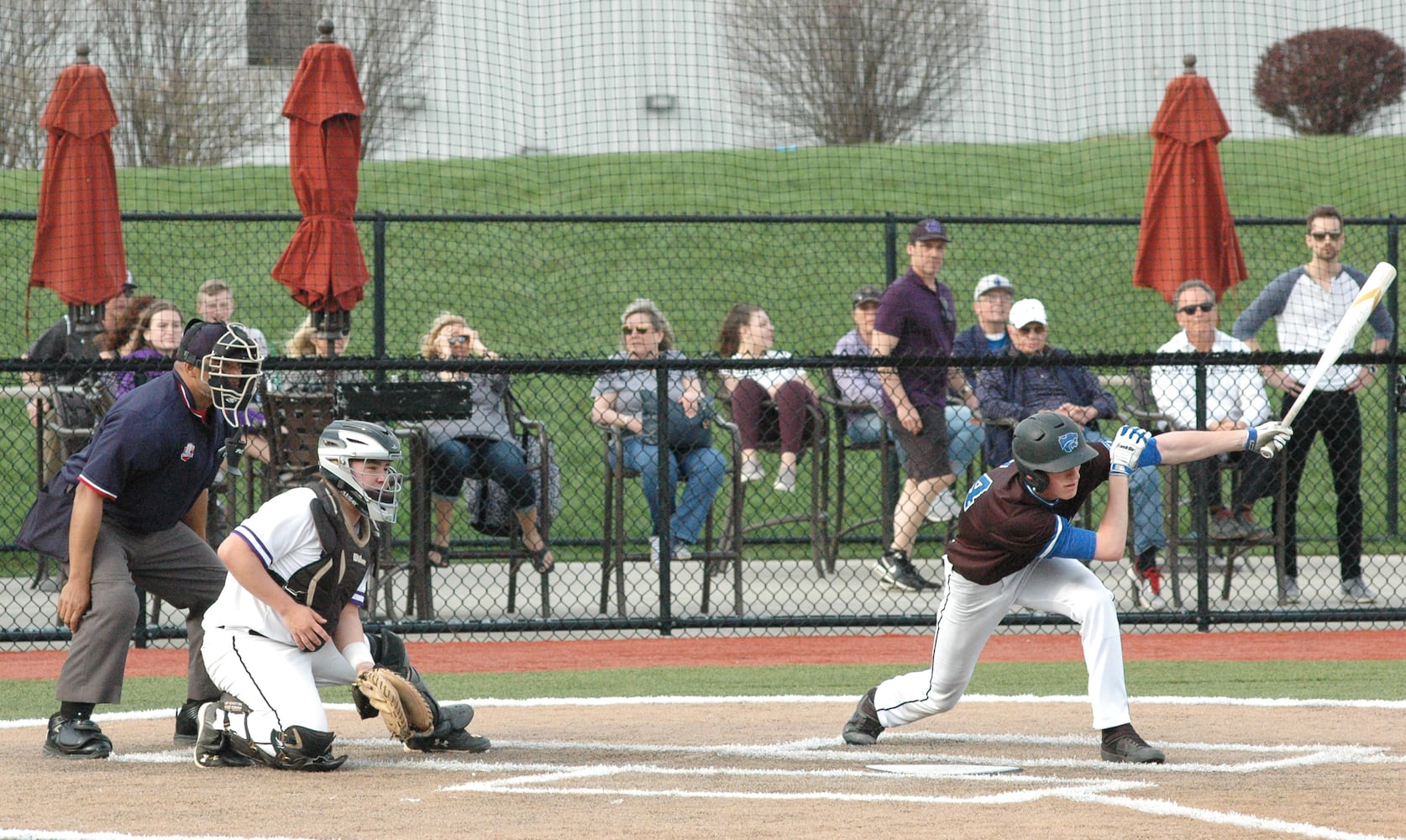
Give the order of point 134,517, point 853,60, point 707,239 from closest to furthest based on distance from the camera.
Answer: point 134,517
point 853,60
point 707,239

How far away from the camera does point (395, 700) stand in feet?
18.5

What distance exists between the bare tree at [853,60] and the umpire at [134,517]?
11746 millimetres

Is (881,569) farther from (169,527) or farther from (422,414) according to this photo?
(169,527)

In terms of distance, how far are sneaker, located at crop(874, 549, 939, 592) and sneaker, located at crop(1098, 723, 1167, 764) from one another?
151 inches

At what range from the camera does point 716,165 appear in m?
23.5

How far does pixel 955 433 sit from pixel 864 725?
4108 mm

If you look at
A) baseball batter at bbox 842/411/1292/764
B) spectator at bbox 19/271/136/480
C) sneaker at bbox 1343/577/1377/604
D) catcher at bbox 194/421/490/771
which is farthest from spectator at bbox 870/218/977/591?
spectator at bbox 19/271/136/480

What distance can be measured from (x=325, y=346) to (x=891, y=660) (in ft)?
12.3

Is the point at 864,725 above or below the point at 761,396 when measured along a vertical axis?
below

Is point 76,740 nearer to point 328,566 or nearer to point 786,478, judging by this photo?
point 328,566

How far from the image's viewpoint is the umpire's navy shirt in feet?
19.5

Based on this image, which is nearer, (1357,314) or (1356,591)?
(1357,314)

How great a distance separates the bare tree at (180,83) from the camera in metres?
17.7

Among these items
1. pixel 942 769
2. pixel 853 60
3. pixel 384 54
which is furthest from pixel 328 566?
pixel 853 60
